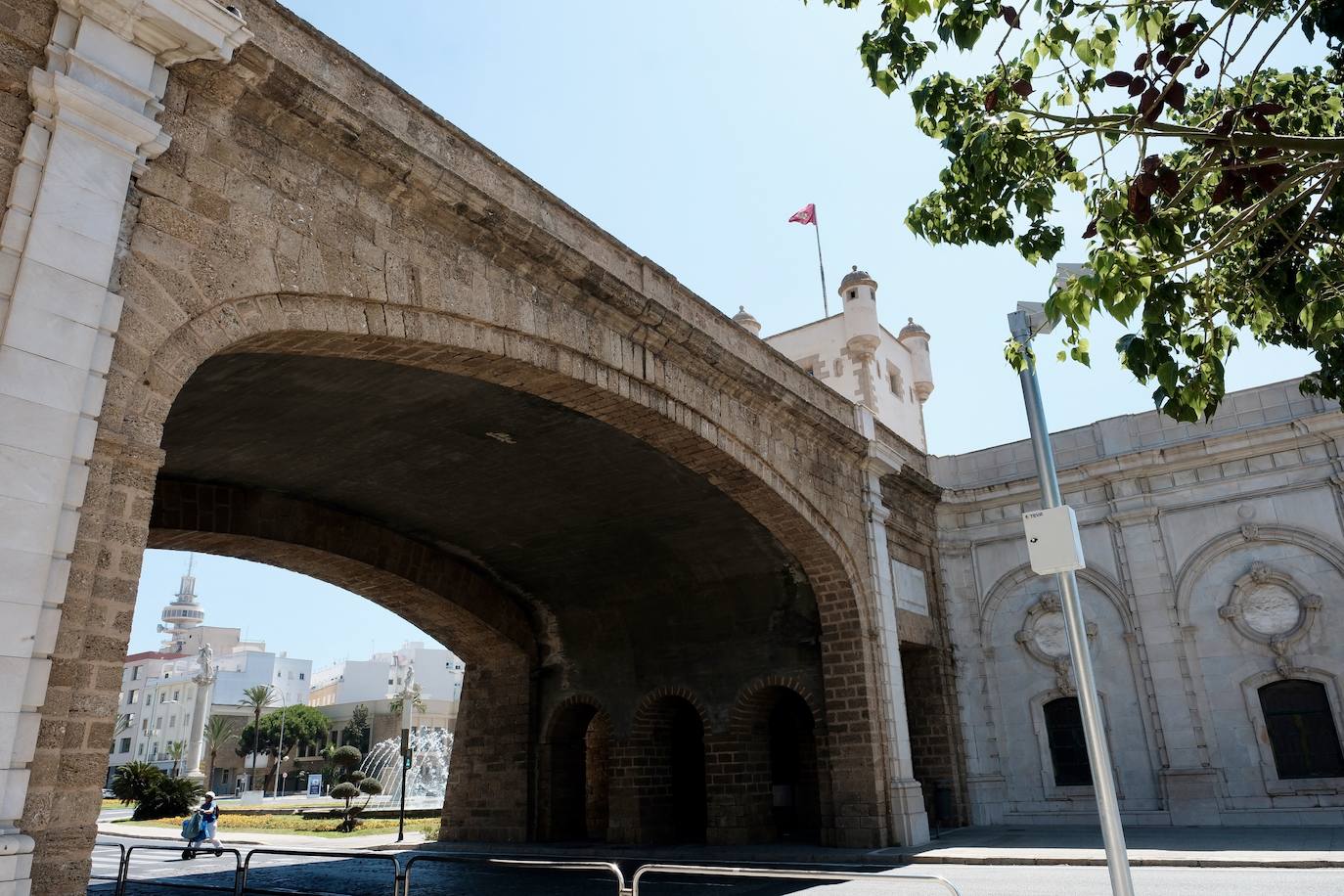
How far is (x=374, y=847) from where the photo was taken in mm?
16609

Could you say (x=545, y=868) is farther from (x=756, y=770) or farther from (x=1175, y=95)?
(x=1175, y=95)

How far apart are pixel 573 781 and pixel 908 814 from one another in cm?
627

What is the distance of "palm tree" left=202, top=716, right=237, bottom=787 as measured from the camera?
194 feet

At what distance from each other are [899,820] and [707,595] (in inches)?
171

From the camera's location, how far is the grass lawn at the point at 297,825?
20.7m

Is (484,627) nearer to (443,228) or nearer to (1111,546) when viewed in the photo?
(443,228)

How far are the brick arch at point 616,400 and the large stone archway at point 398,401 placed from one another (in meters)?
0.03

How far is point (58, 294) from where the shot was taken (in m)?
5.14

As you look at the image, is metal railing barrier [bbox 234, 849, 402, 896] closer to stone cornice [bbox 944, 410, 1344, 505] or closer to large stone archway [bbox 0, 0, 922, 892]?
large stone archway [bbox 0, 0, 922, 892]

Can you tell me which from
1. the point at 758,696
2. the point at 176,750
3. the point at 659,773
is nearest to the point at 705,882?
the point at 758,696

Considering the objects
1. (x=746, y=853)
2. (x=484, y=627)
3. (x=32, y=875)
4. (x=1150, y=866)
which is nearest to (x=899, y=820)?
(x=746, y=853)

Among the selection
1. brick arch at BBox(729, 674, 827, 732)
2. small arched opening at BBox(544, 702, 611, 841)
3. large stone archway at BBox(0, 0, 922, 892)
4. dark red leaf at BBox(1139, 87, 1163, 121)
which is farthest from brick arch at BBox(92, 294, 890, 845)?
dark red leaf at BBox(1139, 87, 1163, 121)

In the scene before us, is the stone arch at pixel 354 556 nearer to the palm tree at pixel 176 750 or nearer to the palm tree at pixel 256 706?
the palm tree at pixel 256 706

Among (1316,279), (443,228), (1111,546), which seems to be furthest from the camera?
(1111,546)
